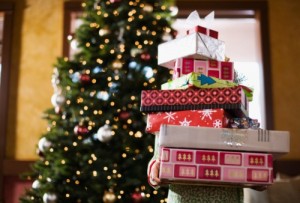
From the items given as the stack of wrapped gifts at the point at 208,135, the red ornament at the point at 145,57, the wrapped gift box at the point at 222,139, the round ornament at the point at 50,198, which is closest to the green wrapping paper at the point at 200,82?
the stack of wrapped gifts at the point at 208,135

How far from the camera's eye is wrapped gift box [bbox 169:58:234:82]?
1.26 m

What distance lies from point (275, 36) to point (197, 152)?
2957 millimetres

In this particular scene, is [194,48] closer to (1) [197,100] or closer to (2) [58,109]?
(1) [197,100]

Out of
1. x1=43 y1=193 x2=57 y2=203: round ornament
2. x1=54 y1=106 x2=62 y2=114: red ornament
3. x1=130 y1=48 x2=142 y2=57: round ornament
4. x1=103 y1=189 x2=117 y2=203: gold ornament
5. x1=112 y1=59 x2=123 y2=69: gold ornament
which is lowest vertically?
x1=43 y1=193 x2=57 y2=203: round ornament

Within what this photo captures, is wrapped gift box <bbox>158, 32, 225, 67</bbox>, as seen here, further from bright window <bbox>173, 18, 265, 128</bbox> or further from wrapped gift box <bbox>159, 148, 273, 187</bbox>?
bright window <bbox>173, 18, 265, 128</bbox>

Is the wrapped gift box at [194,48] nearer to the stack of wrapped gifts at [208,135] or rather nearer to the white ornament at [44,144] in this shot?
the stack of wrapped gifts at [208,135]

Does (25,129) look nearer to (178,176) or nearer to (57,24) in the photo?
(57,24)

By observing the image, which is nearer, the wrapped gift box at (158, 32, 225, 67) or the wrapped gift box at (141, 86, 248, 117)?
the wrapped gift box at (141, 86, 248, 117)

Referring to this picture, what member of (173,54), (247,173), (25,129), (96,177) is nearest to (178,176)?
(247,173)

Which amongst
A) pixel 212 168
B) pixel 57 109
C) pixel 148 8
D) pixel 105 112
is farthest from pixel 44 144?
pixel 212 168

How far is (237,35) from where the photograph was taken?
15.3 feet

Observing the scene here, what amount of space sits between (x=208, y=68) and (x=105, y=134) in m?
1.39

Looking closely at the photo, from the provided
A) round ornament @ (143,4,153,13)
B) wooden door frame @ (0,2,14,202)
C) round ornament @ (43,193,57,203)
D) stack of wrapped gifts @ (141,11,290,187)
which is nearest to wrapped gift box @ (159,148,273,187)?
stack of wrapped gifts @ (141,11,290,187)

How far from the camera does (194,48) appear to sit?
1.25m
